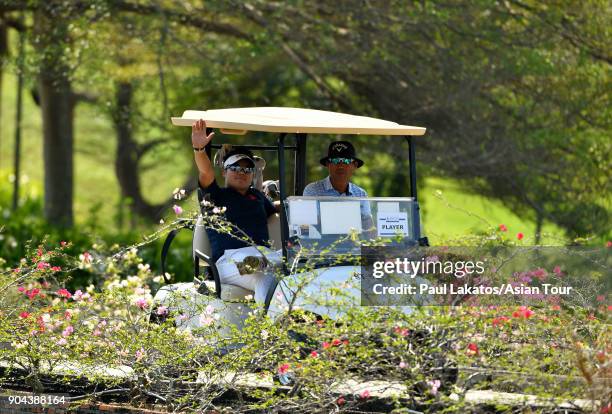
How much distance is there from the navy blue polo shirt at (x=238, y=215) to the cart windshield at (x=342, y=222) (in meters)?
0.40

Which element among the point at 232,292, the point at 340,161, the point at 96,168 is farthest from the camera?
the point at 96,168

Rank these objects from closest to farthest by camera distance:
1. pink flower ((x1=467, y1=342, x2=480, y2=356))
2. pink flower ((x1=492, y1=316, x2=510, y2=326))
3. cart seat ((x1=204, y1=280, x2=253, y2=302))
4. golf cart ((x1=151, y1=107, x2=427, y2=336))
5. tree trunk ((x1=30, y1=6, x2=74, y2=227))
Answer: pink flower ((x1=467, y1=342, x2=480, y2=356)) → pink flower ((x1=492, y1=316, x2=510, y2=326)) → golf cart ((x1=151, y1=107, x2=427, y2=336)) → cart seat ((x1=204, y1=280, x2=253, y2=302)) → tree trunk ((x1=30, y1=6, x2=74, y2=227))

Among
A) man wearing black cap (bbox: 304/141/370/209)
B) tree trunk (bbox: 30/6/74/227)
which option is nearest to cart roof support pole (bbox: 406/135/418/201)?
man wearing black cap (bbox: 304/141/370/209)

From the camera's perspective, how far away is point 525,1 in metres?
12.6

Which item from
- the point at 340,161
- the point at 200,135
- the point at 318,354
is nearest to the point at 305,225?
the point at 340,161

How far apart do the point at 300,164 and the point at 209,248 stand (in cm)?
93

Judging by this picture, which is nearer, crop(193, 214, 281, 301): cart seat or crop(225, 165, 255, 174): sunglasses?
crop(193, 214, 281, 301): cart seat

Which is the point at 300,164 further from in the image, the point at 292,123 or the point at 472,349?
the point at 472,349

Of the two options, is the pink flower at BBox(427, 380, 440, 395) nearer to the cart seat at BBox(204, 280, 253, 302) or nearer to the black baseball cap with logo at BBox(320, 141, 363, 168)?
the cart seat at BBox(204, 280, 253, 302)

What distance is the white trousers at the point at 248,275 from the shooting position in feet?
22.1

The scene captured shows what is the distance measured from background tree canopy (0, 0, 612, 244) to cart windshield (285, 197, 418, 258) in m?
5.21

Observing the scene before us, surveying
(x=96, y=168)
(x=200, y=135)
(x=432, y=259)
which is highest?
(x=96, y=168)

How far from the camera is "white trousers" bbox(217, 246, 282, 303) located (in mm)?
6734

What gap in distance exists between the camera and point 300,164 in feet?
25.7
